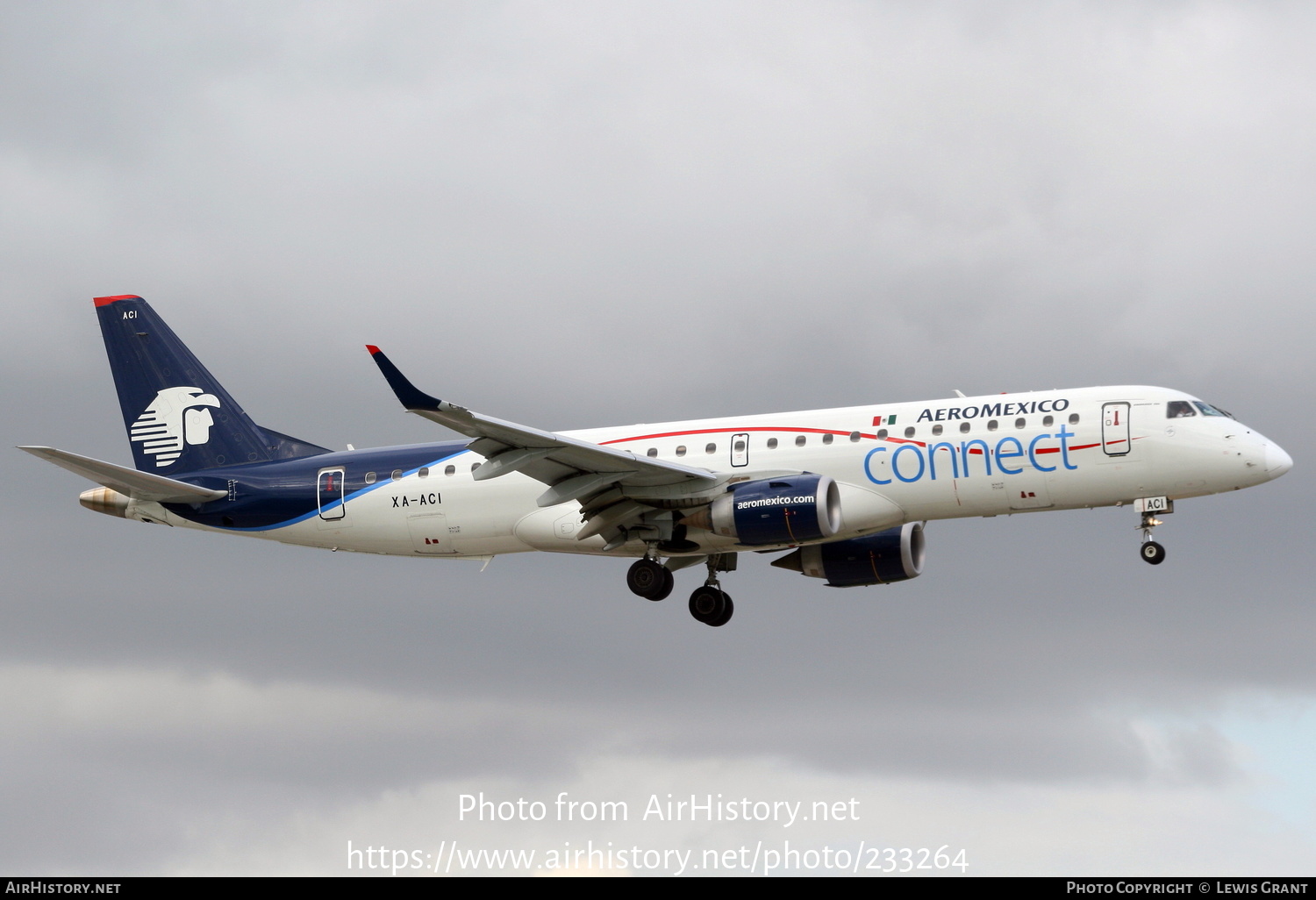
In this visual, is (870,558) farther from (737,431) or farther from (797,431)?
(737,431)

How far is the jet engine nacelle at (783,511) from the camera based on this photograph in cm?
4006

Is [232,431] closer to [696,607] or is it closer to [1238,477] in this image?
[696,607]

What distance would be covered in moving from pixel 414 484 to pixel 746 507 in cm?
1043

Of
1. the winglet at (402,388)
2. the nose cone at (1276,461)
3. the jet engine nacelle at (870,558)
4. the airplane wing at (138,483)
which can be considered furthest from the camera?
the jet engine nacelle at (870,558)

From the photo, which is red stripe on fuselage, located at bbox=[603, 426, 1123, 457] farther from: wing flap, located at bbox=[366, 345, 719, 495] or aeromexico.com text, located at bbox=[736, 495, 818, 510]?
aeromexico.com text, located at bbox=[736, 495, 818, 510]

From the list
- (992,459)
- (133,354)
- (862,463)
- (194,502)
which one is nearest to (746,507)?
(862,463)

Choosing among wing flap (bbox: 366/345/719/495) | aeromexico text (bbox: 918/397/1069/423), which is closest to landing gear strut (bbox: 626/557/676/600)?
wing flap (bbox: 366/345/719/495)

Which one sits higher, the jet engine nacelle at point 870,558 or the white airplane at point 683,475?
the white airplane at point 683,475

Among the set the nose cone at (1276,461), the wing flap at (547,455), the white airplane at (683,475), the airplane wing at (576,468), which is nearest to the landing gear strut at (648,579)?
the white airplane at (683,475)

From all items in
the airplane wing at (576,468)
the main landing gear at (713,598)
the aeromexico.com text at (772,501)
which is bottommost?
the main landing gear at (713,598)

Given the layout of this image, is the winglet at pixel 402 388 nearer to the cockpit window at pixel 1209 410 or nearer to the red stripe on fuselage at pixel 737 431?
the red stripe on fuselage at pixel 737 431

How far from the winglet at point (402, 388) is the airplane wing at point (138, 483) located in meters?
10.9

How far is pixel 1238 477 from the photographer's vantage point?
39.7 meters

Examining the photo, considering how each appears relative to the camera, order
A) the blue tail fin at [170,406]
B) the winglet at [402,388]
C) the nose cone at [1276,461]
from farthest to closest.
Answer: the blue tail fin at [170,406], the nose cone at [1276,461], the winglet at [402,388]
